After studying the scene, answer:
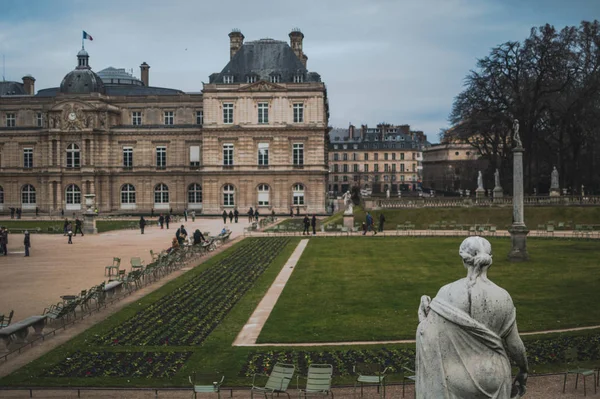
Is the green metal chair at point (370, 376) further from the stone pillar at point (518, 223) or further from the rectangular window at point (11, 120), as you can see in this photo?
the rectangular window at point (11, 120)

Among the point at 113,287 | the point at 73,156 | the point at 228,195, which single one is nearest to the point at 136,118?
the point at 73,156

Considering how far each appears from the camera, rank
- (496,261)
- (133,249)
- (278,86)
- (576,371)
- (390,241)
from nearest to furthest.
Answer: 1. (576,371)
2. (496,261)
3. (133,249)
4. (390,241)
5. (278,86)

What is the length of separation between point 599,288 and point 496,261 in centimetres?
819

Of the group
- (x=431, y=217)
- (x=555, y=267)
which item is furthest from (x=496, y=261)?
(x=431, y=217)

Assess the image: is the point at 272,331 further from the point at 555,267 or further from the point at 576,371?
the point at 555,267

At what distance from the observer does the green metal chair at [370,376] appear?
1238cm

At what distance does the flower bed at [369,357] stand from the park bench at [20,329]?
19.7ft

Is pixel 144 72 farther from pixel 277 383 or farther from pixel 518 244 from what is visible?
pixel 277 383

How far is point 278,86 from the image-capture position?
7444 centimetres

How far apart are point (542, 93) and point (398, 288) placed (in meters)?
41.4

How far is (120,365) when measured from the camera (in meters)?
14.4

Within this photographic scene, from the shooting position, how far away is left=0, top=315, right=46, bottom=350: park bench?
15961 mm

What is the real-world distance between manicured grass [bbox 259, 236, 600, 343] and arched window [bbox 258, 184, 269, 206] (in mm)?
36887

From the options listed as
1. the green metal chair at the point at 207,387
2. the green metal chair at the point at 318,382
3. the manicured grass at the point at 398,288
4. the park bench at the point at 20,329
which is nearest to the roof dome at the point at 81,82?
the manicured grass at the point at 398,288
